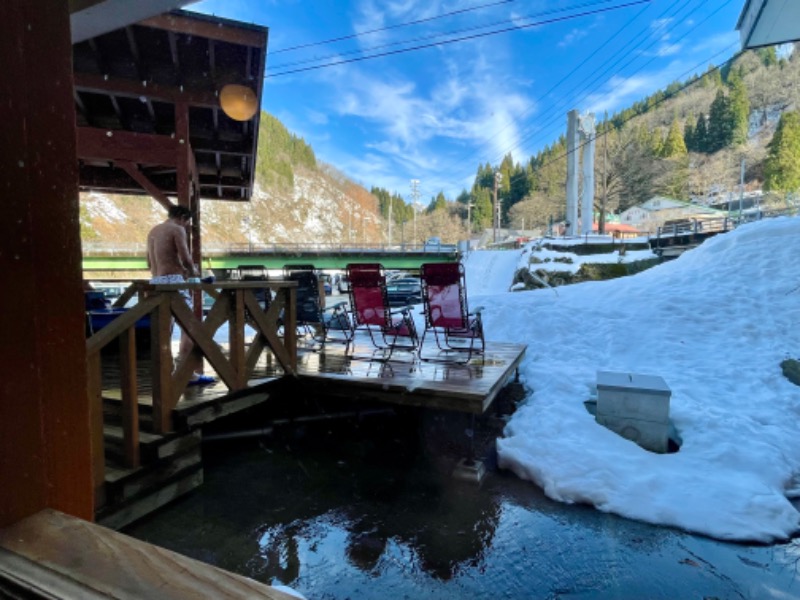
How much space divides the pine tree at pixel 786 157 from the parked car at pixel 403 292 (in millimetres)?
38300

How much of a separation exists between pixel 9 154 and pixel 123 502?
8.53 ft

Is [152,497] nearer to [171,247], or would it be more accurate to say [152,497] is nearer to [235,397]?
[235,397]

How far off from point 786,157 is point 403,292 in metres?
41.8

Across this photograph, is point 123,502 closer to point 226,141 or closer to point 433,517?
point 433,517

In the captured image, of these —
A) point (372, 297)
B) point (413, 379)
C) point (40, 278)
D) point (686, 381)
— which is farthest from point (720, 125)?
point (40, 278)

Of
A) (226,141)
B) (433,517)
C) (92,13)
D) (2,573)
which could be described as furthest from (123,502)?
(226,141)

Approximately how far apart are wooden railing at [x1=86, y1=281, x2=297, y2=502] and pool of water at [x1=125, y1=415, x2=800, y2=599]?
70 centimetres

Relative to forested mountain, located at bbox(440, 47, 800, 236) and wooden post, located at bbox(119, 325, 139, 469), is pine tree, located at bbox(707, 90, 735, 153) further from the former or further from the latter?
wooden post, located at bbox(119, 325, 139, 469)

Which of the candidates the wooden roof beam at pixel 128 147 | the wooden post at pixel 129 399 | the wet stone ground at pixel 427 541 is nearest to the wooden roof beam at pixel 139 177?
the wooden roof beam at pixel 128 147

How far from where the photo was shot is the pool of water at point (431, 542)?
2.40m

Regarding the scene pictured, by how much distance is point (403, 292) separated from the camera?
67.4 feet

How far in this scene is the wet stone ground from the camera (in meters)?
2.40

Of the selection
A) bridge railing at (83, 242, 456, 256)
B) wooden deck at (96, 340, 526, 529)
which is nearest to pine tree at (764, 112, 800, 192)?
bridge railing at (83, 242, 456, 256)

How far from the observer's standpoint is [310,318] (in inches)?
245
